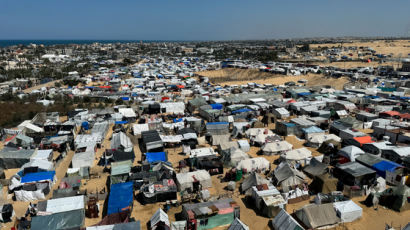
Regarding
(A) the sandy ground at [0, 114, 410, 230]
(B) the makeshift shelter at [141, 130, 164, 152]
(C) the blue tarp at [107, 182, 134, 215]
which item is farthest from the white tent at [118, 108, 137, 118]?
(C) the blue tarp at [107, 182, 134, 215]

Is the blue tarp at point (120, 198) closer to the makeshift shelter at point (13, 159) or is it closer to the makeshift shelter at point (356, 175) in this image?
the makeshift shelter at point (13, 159)

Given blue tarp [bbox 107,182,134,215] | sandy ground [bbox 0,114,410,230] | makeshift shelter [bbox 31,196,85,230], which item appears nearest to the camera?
makeshift shelter [bbox 31,196,85,230]

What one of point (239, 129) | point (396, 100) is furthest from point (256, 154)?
point (396, 100)

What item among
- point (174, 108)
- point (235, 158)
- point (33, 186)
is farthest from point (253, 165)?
point (174, 108)

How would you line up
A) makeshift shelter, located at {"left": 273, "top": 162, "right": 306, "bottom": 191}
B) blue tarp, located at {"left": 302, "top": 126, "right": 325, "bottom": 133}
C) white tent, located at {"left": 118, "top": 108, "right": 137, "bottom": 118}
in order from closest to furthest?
1. makeshift shelter, located at {"left": 273, "top": 162, "right": 306, "bottom": 191}
2. blue tarp, located at {"left": 302, "top": 126, "right": 325, "bottom": 133}
3. white tent, located at {"left": 118, "top": 108, "right": 137, "bottom": 118}

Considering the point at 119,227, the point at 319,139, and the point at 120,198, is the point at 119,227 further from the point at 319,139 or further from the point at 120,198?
the point at 319,139

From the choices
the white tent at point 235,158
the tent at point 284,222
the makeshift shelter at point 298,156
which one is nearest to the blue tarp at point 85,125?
the white tent at point 235,158

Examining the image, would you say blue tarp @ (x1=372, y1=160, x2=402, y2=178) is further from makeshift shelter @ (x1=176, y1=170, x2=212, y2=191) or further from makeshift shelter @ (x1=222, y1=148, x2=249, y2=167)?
makeshift shelter @ (x1=176, y1=170, x2=212, y2=191)
